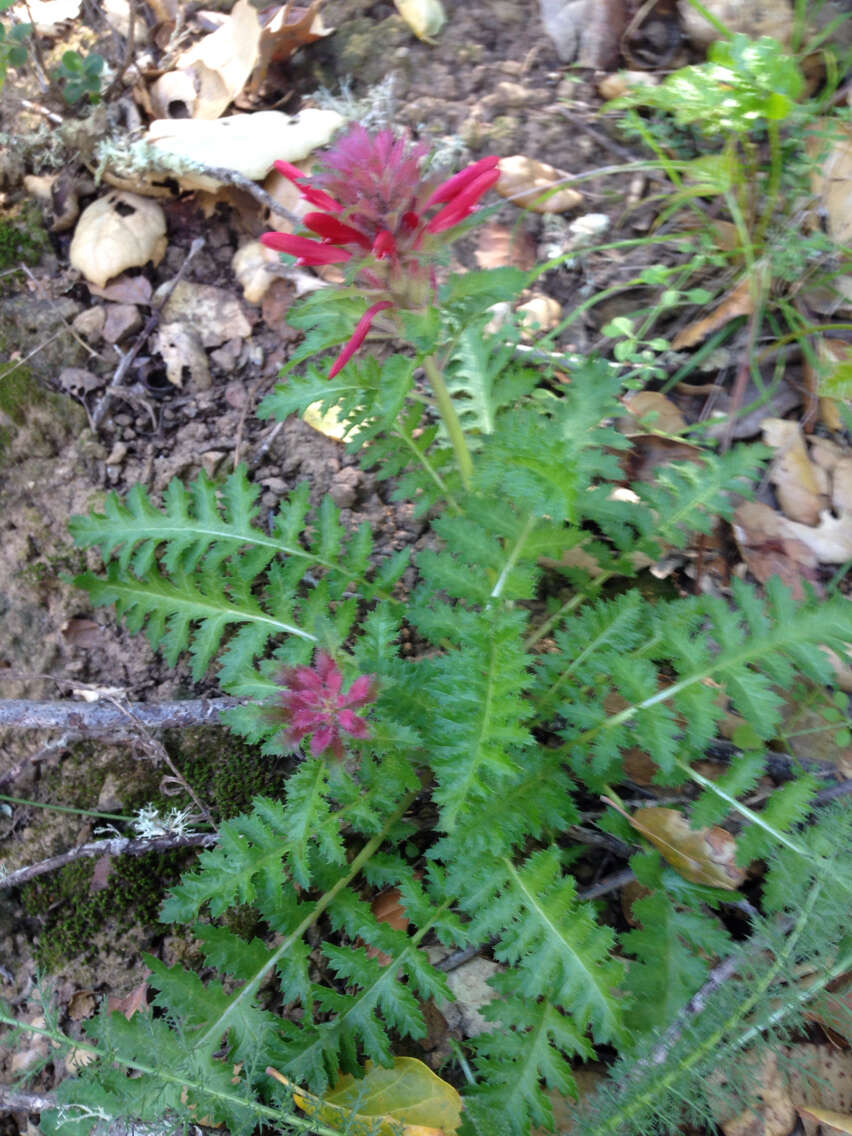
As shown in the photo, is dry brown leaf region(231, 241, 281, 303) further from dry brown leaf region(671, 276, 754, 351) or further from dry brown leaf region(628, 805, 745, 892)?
dry brown leaf region(628, 805, 745, 892)

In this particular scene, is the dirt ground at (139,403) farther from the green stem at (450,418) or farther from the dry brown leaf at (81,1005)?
the green stem at (450,418)

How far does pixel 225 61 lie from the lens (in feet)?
9.73

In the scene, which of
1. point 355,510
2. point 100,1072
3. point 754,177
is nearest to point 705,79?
point 754,177

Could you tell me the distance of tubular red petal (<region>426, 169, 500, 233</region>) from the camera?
1.58m

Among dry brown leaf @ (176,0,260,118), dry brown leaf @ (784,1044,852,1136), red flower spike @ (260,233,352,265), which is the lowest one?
dry brown leaf @ (784,1044,852,1136)

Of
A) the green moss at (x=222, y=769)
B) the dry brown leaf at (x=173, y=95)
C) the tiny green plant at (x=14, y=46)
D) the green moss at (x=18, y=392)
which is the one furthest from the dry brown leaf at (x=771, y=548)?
the tiny green plant at (x=14, y=46)

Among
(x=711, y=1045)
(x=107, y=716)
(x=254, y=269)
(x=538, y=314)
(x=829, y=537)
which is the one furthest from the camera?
(x=254, y=269)

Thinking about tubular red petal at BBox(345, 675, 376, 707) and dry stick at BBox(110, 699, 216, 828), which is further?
dry stick at BBox(110, 699, 216, 828)

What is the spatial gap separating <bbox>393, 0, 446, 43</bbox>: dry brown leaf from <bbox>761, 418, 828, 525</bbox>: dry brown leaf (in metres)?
1.93

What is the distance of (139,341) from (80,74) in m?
1.02

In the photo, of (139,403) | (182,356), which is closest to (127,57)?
(182,356)

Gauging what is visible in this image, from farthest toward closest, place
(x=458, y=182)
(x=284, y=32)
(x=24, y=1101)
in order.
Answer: (x=284, y=32) < (x=24, y=1101) < (x=458, y=182)

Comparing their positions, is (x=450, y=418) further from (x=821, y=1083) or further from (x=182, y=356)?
(x=821, y=1083)

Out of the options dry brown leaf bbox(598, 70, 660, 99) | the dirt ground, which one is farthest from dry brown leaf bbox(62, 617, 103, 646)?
dry brown leaf bbox(598, 70, 660, 99)
